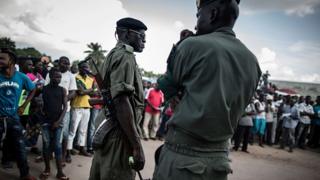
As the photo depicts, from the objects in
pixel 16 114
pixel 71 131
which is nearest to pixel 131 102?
pixel 16 114

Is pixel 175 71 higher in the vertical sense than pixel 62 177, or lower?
higher

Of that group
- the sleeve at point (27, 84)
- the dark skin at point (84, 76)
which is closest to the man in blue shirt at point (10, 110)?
the sleeve at point (27, 84)

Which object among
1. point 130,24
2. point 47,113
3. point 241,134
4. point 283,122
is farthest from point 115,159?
point 283,122

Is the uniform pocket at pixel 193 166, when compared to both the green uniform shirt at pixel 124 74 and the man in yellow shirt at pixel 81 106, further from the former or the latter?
the man in yellow shirt at pixel 81 106

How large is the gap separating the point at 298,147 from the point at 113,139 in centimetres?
1178

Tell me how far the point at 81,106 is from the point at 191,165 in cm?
469

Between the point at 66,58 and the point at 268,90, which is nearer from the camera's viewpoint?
the point at 66,58

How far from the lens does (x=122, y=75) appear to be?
2.21 meters

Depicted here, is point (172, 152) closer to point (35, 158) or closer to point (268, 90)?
point (35, 158)

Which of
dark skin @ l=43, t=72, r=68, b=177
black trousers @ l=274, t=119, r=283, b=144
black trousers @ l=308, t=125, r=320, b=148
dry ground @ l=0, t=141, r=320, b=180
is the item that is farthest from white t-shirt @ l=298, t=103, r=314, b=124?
dark skin @ l=43, t=72, r=68, b=177

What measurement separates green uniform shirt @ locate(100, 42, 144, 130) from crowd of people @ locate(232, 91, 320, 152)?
7.57m

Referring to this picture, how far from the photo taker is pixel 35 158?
17.9 ft

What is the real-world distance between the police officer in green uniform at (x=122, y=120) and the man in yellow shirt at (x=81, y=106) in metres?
3.62

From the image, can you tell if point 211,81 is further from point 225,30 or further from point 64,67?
point 64,67
